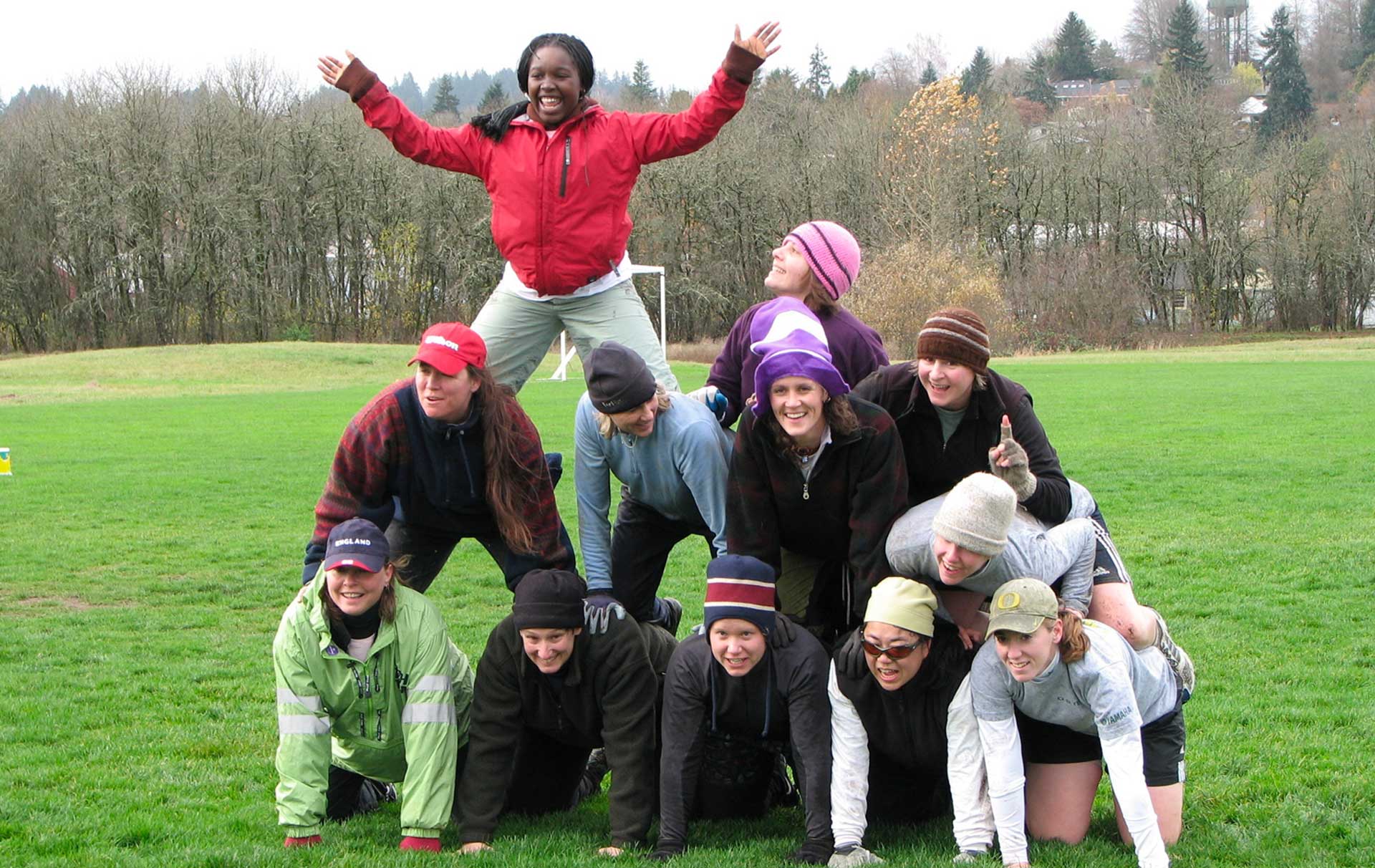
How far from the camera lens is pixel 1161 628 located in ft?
15.3

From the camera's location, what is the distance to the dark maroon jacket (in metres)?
4.46

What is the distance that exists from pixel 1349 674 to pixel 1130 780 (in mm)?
3628

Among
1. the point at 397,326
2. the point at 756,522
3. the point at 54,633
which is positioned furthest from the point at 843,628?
the point at 397,326

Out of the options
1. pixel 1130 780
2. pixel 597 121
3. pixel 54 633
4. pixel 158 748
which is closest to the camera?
pixel 1130 780

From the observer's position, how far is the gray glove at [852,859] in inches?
163

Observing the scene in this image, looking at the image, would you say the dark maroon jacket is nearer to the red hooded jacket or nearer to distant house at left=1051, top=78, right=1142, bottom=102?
the red hooded jacket

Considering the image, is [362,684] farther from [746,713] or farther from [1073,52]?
[1073,52]

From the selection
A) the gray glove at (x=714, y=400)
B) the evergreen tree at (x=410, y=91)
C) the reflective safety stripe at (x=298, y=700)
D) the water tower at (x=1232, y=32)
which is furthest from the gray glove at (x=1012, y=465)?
the evergreen tree at (x=410, y=91)

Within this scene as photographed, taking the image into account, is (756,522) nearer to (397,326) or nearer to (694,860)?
(694,860)

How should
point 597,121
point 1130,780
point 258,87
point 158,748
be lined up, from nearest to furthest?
point 1130,780, point 597,121, point 158,748, point 258,87

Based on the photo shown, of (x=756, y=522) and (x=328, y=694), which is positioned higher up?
(x=756, y=522)

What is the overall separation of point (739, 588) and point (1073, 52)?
100234 millimetres

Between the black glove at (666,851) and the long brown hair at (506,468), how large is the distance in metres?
1.22

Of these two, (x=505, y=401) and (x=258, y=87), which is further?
(x=258, y=87)
